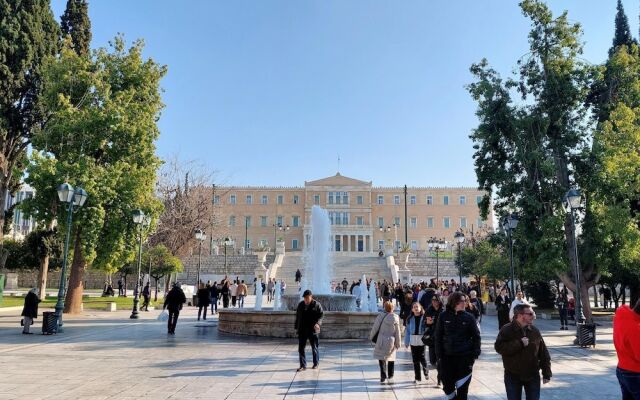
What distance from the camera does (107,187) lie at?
2069 centimetres

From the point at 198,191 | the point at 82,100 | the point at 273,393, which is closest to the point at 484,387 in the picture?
the point at 273,393

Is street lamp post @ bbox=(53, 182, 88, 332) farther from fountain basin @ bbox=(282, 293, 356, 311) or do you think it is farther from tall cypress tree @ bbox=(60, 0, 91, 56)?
tall cypress tree @ bbox=(60, 0, 91, 56)

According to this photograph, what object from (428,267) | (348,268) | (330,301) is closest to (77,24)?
(330,301)

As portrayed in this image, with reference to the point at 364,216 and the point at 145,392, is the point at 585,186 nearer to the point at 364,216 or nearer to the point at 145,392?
the point at 145,392

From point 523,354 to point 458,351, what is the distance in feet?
2.67

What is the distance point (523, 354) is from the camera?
517cm

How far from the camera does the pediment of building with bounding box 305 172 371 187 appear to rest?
95.5 metres

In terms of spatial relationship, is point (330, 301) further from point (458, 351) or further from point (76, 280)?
point (76, 280)

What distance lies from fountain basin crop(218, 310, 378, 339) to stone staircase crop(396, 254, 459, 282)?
126 feet

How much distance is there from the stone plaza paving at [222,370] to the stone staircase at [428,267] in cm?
4015

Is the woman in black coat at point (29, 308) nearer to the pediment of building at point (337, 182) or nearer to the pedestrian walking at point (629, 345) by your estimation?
the pedestrian walking at point (629, 345)

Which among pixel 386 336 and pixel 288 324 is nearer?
pixel 386 336

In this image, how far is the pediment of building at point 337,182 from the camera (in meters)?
95.5

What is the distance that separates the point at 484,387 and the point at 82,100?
19.8 m
